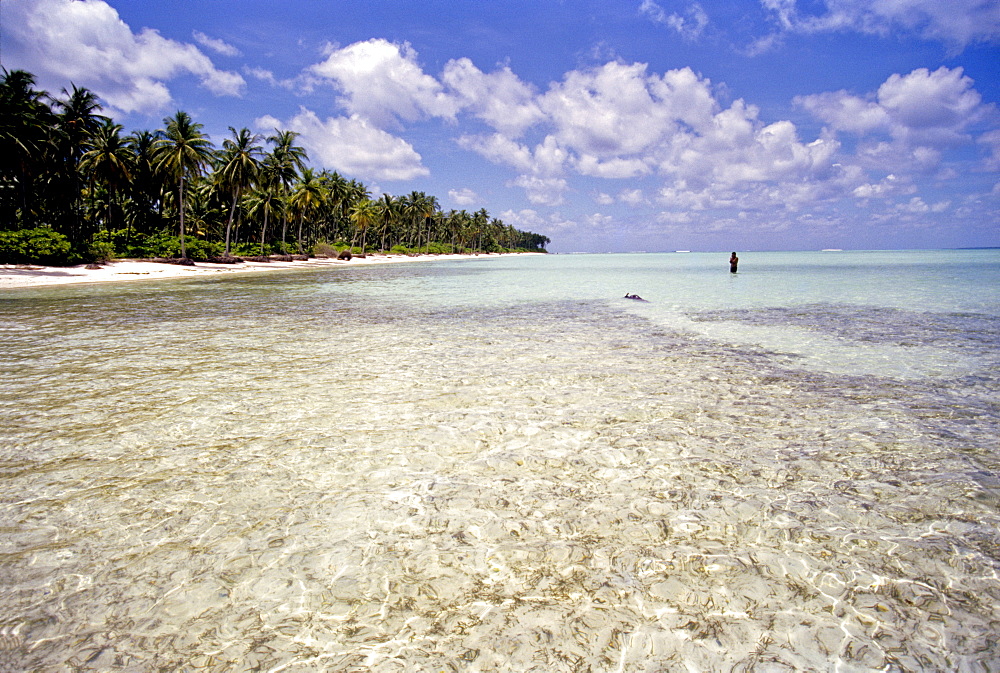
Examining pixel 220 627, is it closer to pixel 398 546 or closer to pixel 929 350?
pixel 398 546

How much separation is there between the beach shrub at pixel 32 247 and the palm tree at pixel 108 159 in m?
15.1

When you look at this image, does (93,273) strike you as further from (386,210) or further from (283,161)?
(386,210)

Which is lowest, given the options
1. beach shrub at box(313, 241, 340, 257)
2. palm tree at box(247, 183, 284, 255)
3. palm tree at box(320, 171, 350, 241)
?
beach shrub at box(313, 241, 340, 257)

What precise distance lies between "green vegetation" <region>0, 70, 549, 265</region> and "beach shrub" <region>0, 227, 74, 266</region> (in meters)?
0.06

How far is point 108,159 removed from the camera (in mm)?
44469

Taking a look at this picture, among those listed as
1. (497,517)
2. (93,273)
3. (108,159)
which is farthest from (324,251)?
(497,517)

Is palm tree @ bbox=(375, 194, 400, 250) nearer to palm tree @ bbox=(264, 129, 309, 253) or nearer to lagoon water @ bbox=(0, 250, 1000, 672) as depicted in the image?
palm tree @ bbox=(264, 129, 309, 253)

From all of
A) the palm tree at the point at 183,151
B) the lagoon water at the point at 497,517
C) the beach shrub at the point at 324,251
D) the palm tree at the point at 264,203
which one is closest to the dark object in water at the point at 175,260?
the palm tree at the point at 183,151

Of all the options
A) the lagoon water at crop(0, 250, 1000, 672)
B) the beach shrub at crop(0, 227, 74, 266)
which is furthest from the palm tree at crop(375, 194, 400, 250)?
the lagoon water at crop(0, 250, 1000, 672)

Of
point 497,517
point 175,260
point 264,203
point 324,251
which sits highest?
point 264,203

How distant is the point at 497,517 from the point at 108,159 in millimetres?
56186

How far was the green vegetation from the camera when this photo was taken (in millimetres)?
36031

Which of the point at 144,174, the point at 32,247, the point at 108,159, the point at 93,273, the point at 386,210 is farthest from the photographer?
the point at 386,210

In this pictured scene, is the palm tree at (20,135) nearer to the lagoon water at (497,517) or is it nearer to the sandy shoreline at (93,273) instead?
the sandy shoreline at (93,273)
